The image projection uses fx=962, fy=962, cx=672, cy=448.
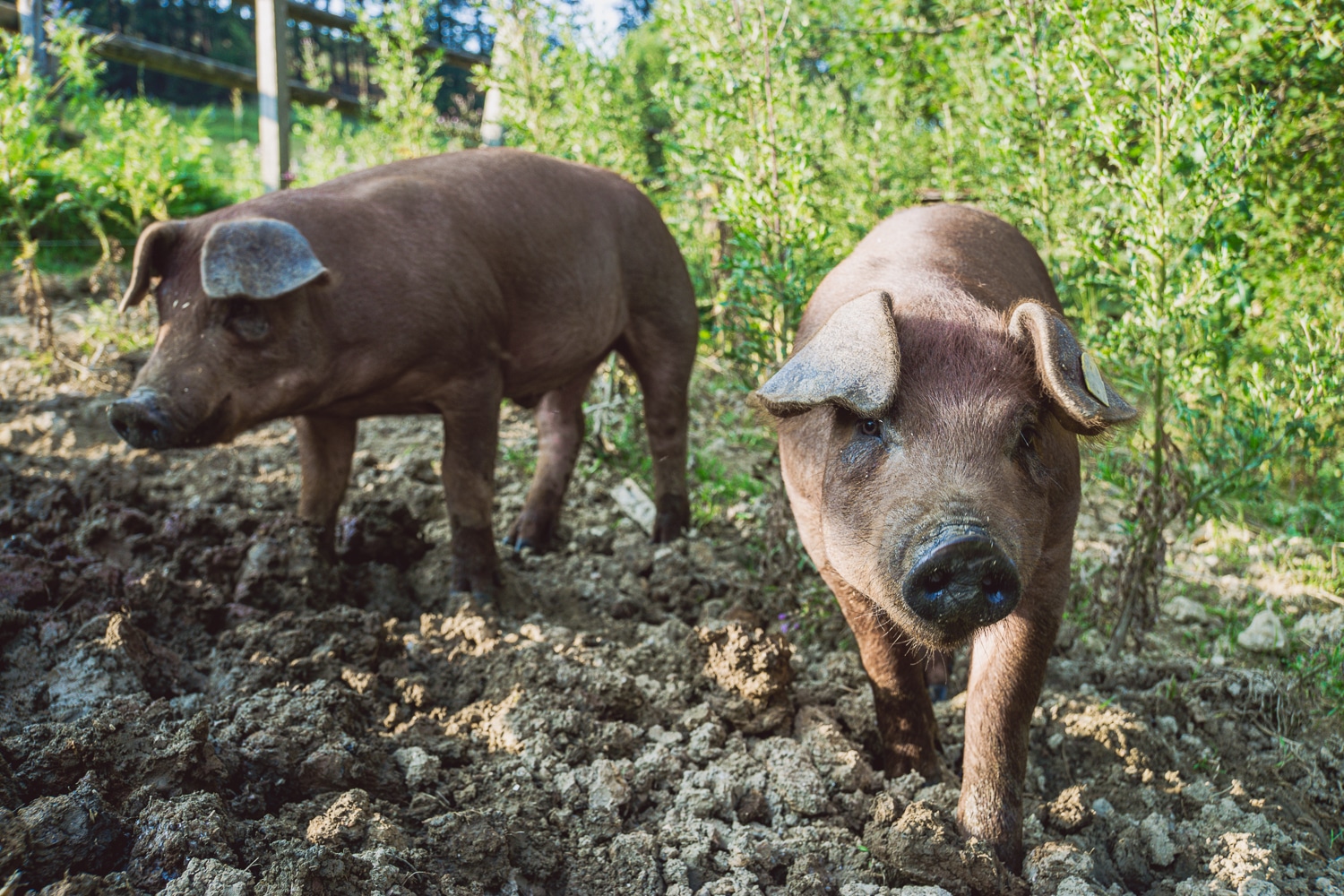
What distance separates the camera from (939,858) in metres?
2.51

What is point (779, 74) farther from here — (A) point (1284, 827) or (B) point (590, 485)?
(A) point (1284, 827)

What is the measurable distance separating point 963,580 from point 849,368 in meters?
0.59

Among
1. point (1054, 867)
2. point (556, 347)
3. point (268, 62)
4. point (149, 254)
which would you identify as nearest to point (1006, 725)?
point (1054, 867)

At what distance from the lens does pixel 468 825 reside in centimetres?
242

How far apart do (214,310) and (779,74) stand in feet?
8.98

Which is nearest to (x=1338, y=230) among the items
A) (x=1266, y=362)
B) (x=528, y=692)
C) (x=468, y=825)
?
(x=1266, y=362)

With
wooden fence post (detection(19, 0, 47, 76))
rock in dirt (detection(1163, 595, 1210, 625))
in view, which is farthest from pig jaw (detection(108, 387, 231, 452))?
wooden fence post (detection(19, 0, 47, 76))

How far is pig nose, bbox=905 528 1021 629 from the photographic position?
2.19 m

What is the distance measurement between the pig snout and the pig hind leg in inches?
123

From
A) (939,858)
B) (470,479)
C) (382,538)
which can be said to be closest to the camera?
(939,858)

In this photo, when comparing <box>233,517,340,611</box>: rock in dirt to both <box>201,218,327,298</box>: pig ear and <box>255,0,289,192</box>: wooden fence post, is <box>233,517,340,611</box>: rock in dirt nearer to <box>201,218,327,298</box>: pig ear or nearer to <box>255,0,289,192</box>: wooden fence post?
<box>201,218,327,298</box>: pig ear

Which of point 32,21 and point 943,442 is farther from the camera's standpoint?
point 32,21

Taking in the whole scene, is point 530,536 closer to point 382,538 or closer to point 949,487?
point 382,538

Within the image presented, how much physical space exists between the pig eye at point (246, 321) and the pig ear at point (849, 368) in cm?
219
